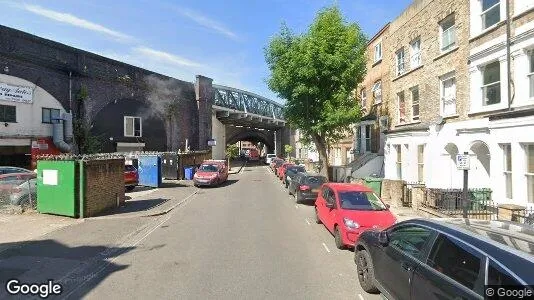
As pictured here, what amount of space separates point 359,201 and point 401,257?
584 centimetres

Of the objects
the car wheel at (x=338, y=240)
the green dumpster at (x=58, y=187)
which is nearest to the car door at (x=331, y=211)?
the car wheel at (x=338, y=240)

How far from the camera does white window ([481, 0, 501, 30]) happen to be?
1455cm

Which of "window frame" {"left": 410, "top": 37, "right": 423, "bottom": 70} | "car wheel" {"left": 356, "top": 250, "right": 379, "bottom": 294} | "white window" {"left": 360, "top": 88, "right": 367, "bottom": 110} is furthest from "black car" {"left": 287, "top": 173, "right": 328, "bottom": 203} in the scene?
"white window" {"left": 360, "top": 88, "right": 367, "bottom": 110}

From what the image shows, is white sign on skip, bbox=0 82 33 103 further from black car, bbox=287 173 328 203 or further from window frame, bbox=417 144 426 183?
window frame, bbox=417 144 426 183

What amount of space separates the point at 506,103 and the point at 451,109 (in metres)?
3.99

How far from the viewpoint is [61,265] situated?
8.52 meters

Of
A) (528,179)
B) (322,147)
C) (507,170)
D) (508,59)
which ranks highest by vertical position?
(508,59)

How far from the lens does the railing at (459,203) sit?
43.8 feet

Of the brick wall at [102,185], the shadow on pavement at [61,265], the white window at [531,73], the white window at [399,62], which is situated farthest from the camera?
the white window at [399,62]

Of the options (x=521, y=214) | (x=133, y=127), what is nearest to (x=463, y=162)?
(x=521, y=214)

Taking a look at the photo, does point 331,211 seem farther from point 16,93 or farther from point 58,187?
point 16,93

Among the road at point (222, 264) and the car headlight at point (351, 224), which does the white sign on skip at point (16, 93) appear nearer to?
the road at point (222, 264)

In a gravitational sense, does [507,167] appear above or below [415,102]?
below

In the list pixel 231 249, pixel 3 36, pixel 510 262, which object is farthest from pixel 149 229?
pixel 3 36
